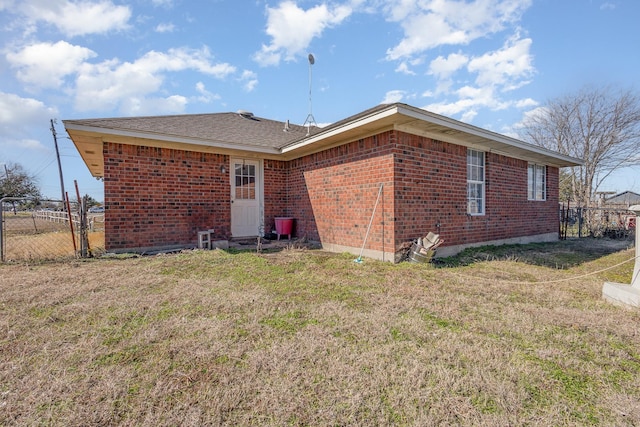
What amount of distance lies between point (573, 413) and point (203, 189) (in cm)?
782

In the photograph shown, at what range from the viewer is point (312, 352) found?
7.79 feet

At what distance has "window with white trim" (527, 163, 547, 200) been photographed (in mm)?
9562

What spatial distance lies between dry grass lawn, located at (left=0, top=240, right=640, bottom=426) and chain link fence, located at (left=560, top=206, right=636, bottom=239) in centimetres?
993

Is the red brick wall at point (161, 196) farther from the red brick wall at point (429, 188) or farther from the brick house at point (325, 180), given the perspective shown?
the red brick wall at point (429, 188)

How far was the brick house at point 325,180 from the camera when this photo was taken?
6023 mm

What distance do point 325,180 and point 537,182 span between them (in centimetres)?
759

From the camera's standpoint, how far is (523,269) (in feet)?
18.3

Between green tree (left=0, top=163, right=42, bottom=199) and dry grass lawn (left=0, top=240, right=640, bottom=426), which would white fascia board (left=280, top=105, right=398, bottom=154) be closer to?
dry grass lawn (left=0, top=240, right=640, bottom=426)

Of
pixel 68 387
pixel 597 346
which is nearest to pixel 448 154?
pixel 597 346

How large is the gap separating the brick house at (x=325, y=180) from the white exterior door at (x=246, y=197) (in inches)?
1.2

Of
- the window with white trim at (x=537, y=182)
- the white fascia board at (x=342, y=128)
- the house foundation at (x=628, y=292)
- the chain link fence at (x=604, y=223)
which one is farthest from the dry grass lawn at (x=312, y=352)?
the chain link fence at (x=604, y=223)

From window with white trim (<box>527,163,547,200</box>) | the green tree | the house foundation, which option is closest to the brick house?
window with white trim (<box>527,163,547,200</box>)

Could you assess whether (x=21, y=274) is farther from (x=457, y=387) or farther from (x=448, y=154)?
(x=448, y=154)

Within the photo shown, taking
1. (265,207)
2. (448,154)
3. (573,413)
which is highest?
(448,154)
